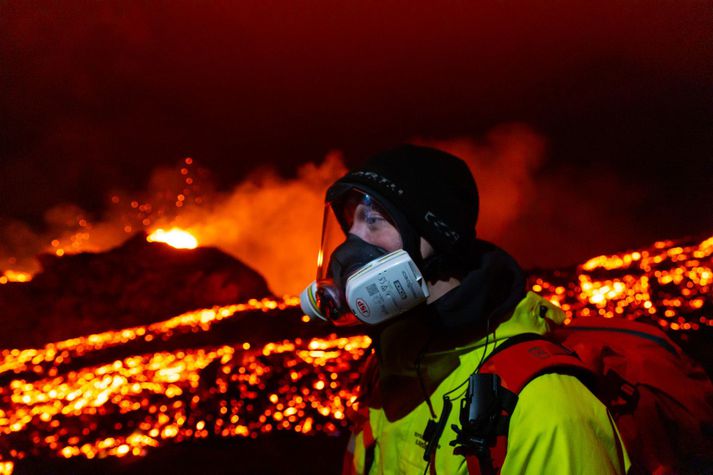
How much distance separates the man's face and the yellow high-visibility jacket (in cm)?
45

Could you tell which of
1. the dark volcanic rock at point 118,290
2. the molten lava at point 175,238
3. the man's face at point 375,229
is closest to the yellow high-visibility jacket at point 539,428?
the man's face at point 375,229

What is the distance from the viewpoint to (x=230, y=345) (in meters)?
5.98

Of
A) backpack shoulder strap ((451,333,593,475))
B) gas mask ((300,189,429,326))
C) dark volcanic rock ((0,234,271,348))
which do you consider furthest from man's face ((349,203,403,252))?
dark volcanic rock ((0,234,271,348))

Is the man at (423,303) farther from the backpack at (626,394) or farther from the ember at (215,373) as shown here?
the ember at (215,373)

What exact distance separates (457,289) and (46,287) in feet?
23.0

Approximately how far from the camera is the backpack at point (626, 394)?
4.43ft

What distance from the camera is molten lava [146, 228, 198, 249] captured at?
7.65 m

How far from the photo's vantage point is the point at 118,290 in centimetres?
745

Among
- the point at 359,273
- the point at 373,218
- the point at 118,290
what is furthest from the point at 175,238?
the point at 359,273

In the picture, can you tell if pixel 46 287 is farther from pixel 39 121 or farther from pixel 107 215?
pixel 39 121

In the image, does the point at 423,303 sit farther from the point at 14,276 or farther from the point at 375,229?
the point at 14,276

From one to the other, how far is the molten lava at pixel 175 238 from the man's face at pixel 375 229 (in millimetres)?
6338

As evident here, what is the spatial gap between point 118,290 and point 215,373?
3.15m

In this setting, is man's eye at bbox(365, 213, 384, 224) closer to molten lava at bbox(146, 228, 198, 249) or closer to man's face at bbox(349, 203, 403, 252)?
man's face at bbox(349, 203, 403, 252)
